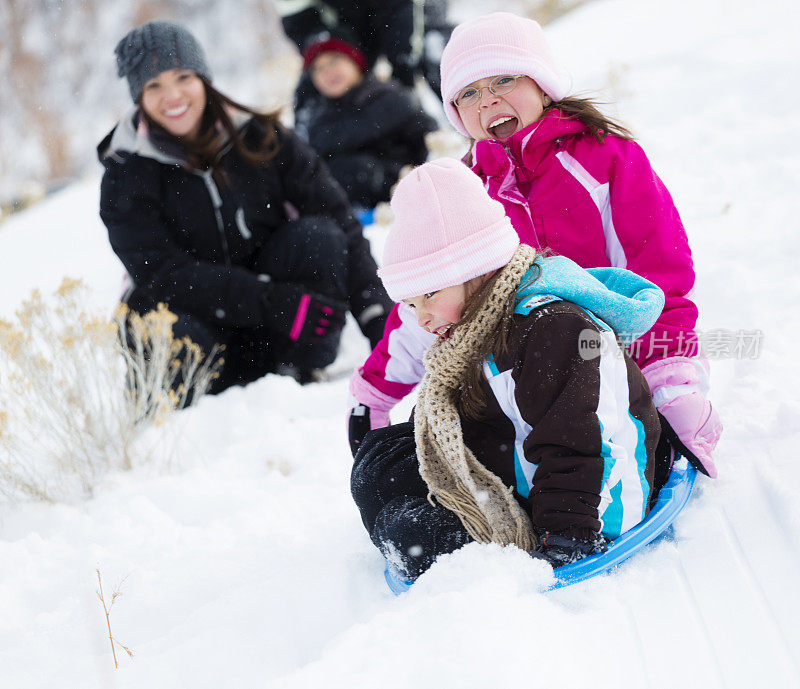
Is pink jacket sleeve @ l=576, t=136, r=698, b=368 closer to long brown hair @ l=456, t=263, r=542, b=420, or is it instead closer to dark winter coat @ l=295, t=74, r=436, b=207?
long brown hair @ l=456, t=263, r=542, b=420

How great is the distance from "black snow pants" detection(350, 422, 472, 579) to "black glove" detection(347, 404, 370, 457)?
0.09 m

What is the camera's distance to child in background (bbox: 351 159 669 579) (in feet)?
4.40

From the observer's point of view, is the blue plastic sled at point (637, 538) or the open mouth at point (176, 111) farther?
the open mouth at point (176, 111)

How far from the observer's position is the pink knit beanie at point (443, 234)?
4.53 ft

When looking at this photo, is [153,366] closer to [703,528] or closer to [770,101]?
[703,528]

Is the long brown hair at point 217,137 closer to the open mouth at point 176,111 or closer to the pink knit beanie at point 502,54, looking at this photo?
the open mouth at point 176,111

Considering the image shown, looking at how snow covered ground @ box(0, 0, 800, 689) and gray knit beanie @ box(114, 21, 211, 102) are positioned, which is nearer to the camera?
snow covered ground @ box(0, 0, 800, 689)

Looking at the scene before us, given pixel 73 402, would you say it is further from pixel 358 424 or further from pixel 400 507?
pixel 400 507

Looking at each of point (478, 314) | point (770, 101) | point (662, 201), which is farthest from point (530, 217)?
point (770, 101)

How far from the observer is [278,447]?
236 centimetres

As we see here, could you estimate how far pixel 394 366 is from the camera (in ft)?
5.90

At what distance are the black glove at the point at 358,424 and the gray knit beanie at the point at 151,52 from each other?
143 cm

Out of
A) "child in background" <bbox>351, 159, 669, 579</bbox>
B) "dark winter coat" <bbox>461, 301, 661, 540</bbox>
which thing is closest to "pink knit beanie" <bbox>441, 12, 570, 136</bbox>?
"child in background" <bbox>351, 159, 669, 579</bbox>

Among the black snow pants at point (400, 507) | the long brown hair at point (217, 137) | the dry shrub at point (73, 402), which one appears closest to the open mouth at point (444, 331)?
the black snow pants at point (400, 507)
